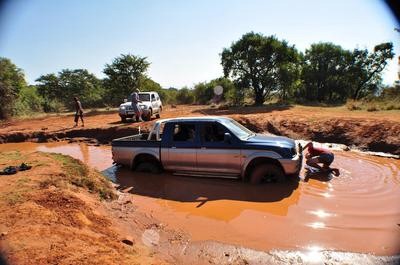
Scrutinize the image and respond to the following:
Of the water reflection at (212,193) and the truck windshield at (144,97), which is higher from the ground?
the truck windshield at (144,97)

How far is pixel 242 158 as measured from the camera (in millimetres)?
7625

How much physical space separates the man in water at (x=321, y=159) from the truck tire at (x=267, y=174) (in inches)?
60.6

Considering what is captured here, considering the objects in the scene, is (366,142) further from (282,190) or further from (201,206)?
(201,206)

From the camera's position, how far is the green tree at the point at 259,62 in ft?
97.7

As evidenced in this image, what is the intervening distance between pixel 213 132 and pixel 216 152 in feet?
1.81

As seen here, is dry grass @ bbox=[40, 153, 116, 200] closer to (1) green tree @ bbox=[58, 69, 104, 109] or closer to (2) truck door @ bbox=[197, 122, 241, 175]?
(2) truck door @ bbox=[197, 122, 241, 175]

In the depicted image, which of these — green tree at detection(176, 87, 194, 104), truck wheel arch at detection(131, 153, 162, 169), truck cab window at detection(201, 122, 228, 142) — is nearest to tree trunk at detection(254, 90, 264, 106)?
green tree at detection(176, 87, 194, 104)

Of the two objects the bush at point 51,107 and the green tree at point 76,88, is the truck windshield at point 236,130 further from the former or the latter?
the green tree at point 76,88

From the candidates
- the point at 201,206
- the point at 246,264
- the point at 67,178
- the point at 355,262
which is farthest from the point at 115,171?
the point at 355,262

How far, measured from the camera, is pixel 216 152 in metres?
7.87

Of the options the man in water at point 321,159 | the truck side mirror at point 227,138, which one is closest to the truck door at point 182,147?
the truck side mirror at point 227,138

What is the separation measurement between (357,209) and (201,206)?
3.12m

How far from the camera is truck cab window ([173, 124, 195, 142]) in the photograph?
829 centimetres

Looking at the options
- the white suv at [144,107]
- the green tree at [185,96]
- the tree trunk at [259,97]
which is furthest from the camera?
the green tree at [185,96]
